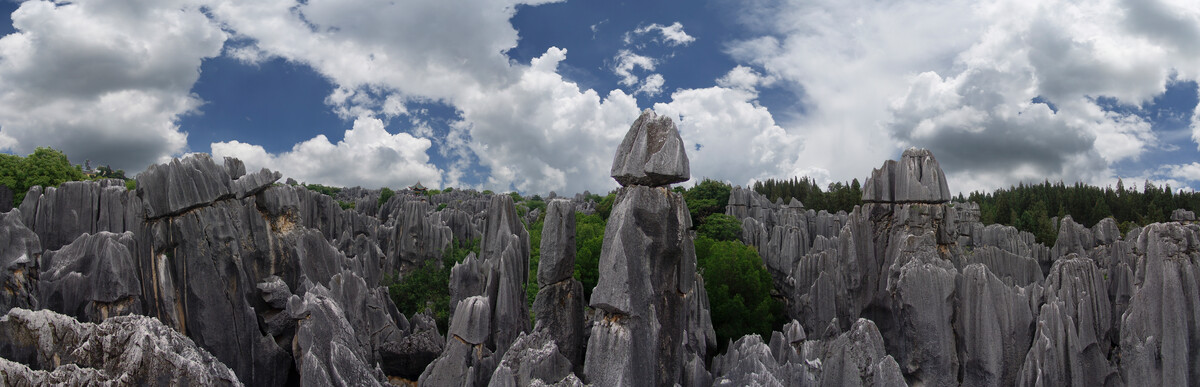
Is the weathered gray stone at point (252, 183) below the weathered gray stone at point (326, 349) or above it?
above

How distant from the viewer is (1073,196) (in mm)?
73688

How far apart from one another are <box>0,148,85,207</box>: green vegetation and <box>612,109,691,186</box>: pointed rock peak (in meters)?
39.5

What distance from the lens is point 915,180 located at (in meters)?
24.7

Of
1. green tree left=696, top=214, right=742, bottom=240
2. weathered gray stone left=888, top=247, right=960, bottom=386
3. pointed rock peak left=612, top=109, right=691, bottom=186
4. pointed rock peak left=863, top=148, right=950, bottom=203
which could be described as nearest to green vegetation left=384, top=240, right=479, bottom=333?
pointed rock peak left=612, top=109, right=691, bottom=186

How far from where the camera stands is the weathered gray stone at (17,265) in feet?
46.7

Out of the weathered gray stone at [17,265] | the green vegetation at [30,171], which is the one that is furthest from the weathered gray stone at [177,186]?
the green vegetation at [30,171]

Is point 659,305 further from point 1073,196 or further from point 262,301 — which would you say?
point 1073,196

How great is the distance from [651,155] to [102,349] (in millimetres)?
10495

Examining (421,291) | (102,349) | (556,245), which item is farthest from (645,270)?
(421,291)

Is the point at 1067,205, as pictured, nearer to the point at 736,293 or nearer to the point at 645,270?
the point at 736,293

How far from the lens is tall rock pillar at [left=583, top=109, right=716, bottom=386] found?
12.0 metres

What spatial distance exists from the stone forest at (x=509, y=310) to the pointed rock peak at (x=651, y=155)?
0.05 metres

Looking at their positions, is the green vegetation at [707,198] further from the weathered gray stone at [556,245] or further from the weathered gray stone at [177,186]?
the weathered gray stone at [177,186]

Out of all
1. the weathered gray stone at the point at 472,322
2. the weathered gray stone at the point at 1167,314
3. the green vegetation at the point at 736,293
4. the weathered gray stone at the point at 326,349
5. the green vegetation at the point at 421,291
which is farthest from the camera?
the green vegetation at the point at 421,291
